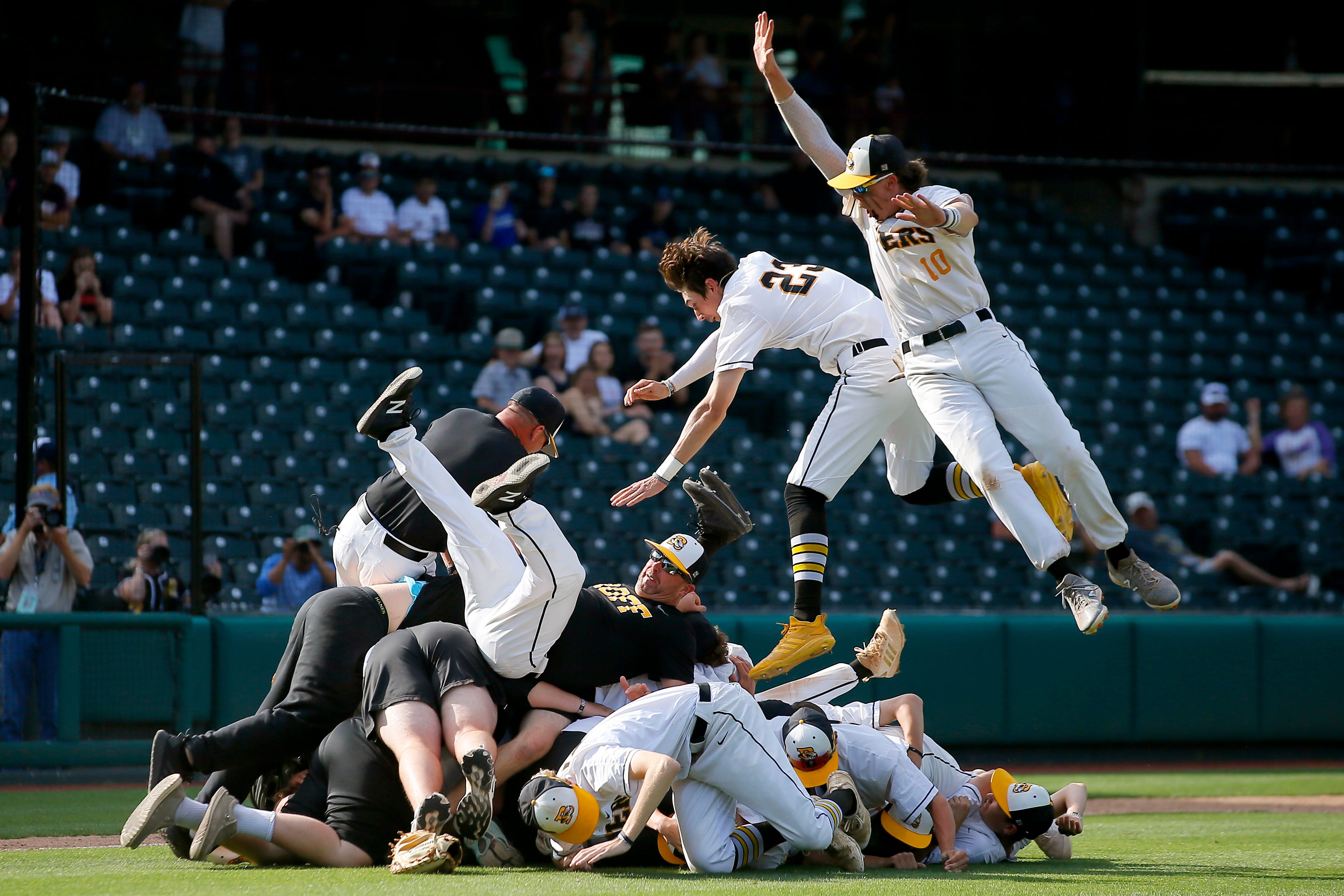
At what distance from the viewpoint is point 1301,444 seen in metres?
13.0

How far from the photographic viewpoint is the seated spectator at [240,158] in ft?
40.1

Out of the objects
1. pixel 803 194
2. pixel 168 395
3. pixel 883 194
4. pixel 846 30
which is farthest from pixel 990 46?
pixel 883 194

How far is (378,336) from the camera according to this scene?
11750 millimetres

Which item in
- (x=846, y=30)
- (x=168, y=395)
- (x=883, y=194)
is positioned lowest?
(x=168, y=395)

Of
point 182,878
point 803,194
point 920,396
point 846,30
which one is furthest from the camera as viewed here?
point 846,30

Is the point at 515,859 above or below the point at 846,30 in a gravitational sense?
below

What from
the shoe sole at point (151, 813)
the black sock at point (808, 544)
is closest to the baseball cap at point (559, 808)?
the shoe sole at point (151, 813)

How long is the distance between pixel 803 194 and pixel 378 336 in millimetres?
5362

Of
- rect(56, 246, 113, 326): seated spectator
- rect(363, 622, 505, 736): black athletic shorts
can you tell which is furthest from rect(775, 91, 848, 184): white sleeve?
rect(56, 246, 113, 326): seated spectator

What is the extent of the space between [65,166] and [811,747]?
8.59 m

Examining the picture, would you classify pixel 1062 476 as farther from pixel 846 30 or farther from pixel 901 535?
pixel 846 30

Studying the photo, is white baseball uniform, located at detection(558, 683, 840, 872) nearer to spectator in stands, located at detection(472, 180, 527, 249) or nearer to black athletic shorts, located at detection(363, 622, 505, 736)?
black athletic shorts, located at detection(363, 622, 505, 736)

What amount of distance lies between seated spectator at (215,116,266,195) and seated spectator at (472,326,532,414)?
308 cm

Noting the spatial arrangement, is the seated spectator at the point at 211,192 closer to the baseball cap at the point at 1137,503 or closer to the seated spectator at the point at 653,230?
the seated spectator at the point at 653,230
